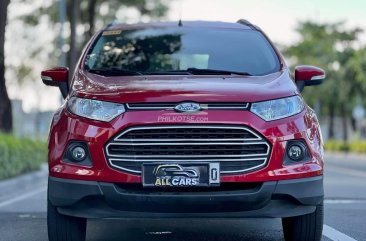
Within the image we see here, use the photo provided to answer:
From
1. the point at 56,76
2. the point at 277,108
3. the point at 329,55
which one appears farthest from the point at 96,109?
the point at 329,55

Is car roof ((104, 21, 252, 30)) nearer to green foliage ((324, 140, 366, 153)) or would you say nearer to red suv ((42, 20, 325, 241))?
red suv ((42, 20, 325, 241))

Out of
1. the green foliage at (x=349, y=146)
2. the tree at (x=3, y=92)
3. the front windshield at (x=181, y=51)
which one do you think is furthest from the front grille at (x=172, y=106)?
the green foliage at (x=349, y=146)

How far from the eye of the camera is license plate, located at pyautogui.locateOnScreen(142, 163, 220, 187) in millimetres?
4375

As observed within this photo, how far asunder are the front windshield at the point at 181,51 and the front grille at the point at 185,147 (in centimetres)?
109

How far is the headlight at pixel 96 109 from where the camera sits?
452 centimetres

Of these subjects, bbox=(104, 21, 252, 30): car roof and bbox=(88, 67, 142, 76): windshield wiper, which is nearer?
bbox=(88, 67, 142, 76): windshield wiper

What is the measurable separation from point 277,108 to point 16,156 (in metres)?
8.45

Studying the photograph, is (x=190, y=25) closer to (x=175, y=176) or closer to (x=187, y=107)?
(x=187, y=107)

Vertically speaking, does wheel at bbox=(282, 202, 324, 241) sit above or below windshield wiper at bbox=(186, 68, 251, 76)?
below

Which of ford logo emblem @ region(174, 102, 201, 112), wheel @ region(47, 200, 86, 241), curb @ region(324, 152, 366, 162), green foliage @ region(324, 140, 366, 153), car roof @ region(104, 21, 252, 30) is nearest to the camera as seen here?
ford logo emblem @ region(174, 102, 201, 112)

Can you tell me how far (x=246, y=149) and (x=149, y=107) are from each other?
2.32ft

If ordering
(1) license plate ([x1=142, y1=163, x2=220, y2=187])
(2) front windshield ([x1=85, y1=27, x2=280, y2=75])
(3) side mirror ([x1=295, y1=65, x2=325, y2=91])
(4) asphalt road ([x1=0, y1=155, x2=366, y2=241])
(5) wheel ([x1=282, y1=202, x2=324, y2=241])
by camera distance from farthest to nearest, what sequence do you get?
(4) asphalt road ([x1=0, y1=155, x2=366, y2=241]) → (2) front windshield ([x1=85, y1=27, x2=280, y2=75]) → (3) side mirror ([x1=295, y1=65, x2=325, y2=91]) → (5) wheel ([x1=282, y1=202, x2=324, y2=241]) → (1) license plate ([x1=142, y1=163, x2=220, y2=187])

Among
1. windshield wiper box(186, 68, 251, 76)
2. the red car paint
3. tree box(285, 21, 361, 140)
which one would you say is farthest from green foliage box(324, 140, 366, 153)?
the red car paint

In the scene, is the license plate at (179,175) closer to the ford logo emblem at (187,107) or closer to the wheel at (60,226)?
the ford logo emblem at (187,107)
